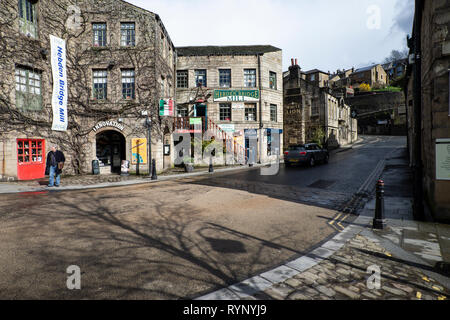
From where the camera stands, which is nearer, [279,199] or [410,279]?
[410,279]

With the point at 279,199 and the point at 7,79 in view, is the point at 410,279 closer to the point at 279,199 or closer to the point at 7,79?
the point at 279,199

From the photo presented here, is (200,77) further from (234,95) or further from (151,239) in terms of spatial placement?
(151,239)

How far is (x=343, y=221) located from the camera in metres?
6.50

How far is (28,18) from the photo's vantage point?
1409 cm

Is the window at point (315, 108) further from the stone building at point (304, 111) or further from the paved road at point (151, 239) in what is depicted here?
the paved road at point (151, 239)

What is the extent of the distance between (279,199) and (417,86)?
4998 millimetres

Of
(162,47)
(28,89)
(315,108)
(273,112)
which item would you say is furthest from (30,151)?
(315,108)

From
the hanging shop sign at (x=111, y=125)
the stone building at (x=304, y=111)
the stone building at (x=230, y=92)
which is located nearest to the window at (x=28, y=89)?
the hanging shop sign at (x=111, y=125)

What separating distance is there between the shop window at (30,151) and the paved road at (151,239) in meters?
5.61

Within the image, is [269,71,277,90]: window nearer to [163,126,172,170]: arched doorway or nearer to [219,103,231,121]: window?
[219,103,231,121]: window

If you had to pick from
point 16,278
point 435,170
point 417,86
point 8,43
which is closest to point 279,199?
point 435,170

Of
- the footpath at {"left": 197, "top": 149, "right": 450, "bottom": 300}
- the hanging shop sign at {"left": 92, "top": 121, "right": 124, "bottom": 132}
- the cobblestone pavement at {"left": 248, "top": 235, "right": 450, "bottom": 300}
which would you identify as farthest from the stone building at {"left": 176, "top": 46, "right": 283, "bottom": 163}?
the cobblestone pavement at {"left": 248, "top": 235, "right": 450, "bottom": 300}

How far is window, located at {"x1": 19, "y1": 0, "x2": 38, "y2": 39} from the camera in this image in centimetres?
1367

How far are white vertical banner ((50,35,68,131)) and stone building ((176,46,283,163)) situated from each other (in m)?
10.8
